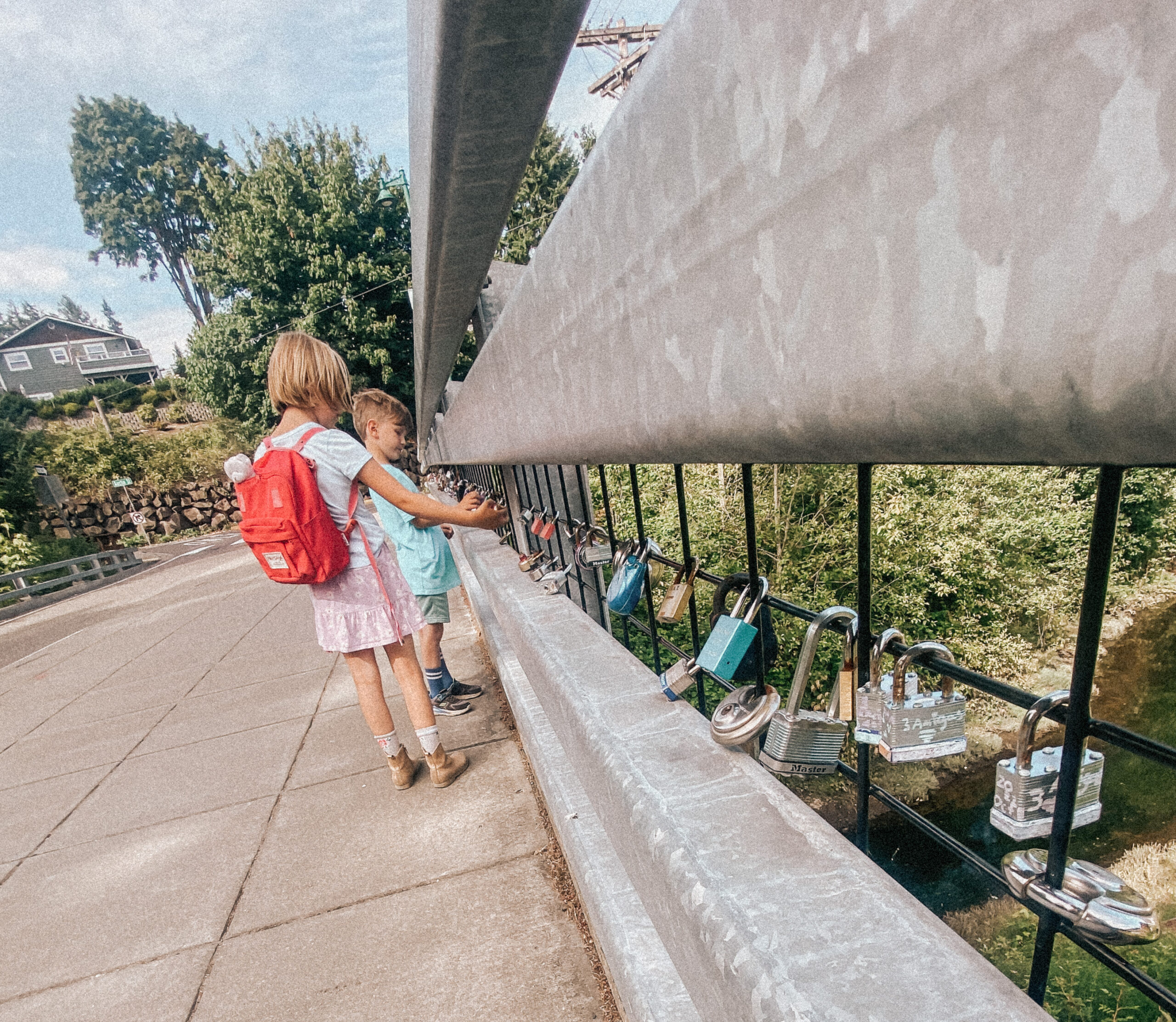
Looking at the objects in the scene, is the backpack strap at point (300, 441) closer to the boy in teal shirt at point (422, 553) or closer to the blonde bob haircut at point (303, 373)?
the blonde bob haircut at point (303, 373)

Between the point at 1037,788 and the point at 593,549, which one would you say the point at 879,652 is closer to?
the point at 1037,788

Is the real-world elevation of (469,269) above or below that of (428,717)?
above

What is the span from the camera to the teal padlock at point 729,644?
1.03 m

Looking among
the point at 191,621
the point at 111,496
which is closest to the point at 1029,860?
the point at 191,621

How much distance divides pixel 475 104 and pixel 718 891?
3.98 ft

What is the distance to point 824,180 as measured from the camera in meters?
0.46

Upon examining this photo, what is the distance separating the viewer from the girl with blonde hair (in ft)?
7.56

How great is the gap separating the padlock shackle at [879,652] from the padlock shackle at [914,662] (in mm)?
16

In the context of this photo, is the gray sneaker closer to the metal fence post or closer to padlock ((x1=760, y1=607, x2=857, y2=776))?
padlock ((x1=760, y1=607, x2=857, y2=776))

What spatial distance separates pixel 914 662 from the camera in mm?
870

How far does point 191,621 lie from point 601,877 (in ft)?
26.5

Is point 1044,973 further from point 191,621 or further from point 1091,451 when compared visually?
point 191,621

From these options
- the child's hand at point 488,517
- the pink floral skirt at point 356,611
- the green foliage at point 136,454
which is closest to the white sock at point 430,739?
the pink floral skirt at point 356,611

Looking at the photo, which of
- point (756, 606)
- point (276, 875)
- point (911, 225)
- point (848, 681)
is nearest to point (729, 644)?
point (756, 606)
